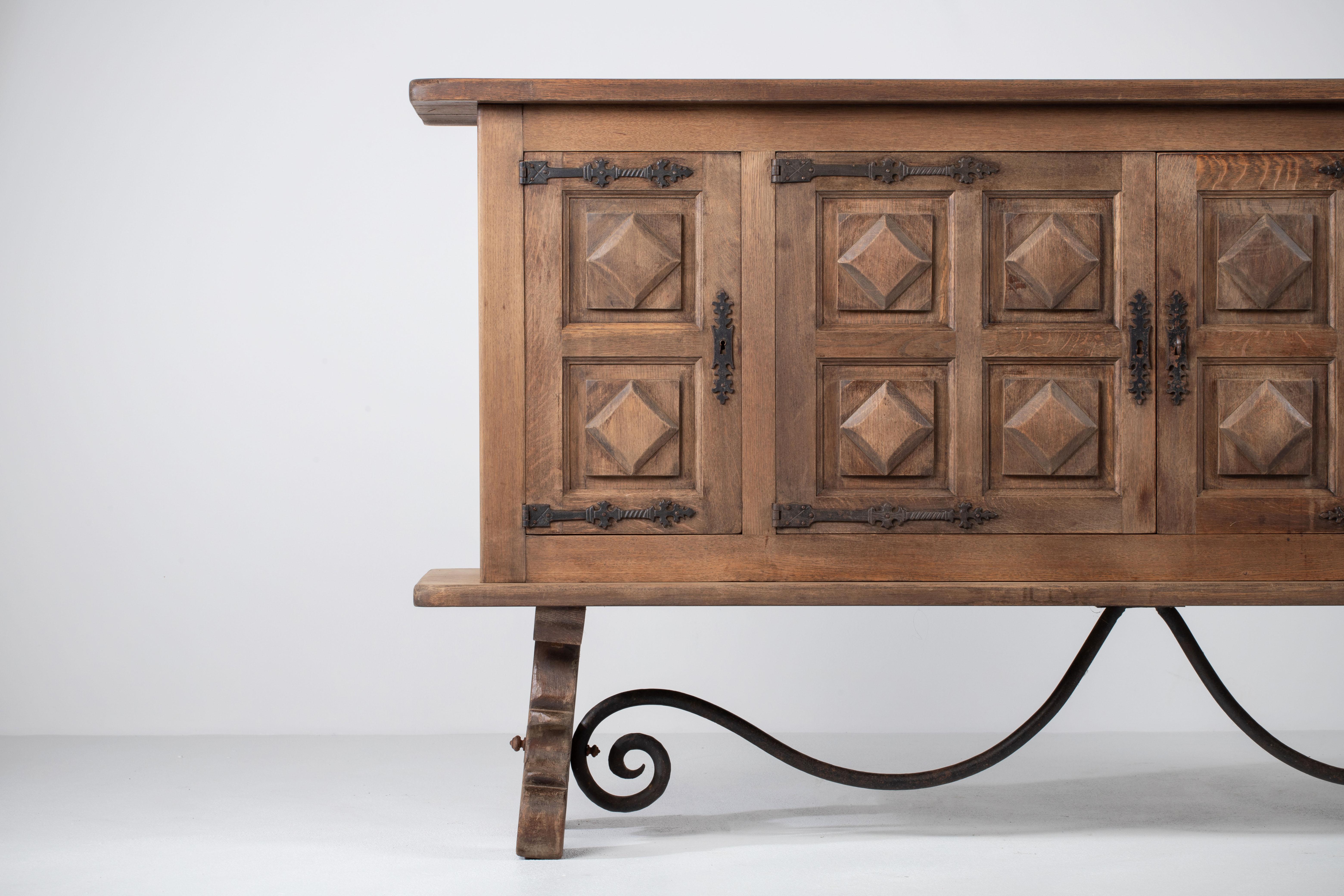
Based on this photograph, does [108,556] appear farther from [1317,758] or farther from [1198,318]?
[1317,758]

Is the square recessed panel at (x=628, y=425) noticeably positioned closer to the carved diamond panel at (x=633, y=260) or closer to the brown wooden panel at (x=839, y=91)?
the carved diamond panel at (x=633, y=260)

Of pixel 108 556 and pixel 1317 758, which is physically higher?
pixel 108 556

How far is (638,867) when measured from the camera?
312 centimetres

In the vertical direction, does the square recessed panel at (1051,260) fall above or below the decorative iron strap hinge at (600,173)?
below

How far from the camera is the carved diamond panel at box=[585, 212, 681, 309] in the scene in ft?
10.1

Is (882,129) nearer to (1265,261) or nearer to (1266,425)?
(1265,261)

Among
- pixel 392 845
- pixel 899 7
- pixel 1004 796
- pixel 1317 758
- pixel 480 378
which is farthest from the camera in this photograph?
pixel 899 7

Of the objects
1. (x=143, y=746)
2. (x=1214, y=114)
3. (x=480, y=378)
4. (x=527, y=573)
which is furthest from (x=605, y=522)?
(x=143, y=746)

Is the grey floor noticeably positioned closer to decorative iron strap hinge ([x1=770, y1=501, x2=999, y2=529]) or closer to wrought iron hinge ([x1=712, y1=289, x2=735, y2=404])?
decorative iron strap hinge ([x1=770, y1=501, x2=999, y2=529])

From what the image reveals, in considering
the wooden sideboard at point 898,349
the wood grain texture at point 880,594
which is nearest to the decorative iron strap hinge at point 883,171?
the wooden sideboard at point 898,349

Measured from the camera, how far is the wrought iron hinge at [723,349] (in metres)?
3.10

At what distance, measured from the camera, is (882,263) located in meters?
3.10

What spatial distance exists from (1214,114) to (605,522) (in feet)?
6.01

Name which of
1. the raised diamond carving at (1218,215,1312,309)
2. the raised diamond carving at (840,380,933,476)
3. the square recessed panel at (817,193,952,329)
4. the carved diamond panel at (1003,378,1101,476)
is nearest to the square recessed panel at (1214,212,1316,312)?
the raised diamond carving at (1218,215,1312,309)
